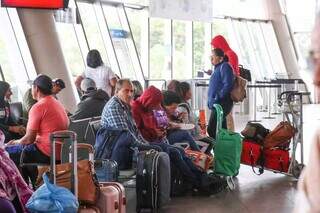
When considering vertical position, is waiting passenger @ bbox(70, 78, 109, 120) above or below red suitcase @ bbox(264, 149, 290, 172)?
above

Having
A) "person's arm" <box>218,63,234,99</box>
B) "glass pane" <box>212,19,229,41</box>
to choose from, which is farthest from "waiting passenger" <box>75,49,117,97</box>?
"glass pane" <box>212,19,229,41</box>

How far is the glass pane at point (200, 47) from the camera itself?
624 inches

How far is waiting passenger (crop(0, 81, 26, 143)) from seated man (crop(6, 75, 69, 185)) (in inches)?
25.9

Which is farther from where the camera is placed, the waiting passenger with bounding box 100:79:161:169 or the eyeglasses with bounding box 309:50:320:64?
the waiting passenger with bounding box 100:79:161:169

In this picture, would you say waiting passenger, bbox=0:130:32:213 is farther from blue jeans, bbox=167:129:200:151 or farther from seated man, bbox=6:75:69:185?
blue jeans, bbox=167:129:200:151

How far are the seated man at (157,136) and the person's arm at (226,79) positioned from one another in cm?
103

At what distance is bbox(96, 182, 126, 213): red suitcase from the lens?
333 cm

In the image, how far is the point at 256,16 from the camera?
18.3 m

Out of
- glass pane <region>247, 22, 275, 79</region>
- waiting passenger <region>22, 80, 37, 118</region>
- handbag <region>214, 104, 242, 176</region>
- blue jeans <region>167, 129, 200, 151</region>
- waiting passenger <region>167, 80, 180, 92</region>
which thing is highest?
waiting passenger <region>22, 80, 37, 118</region>

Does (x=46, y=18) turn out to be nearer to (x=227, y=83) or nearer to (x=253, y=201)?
(x=227, y=83)

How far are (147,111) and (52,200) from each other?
2.20 meters

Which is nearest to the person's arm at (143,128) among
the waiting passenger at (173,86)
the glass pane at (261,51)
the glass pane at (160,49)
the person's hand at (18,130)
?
the person's hand at (18,130)

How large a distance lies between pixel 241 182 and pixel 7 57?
6004mm

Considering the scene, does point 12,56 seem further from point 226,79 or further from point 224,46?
point 226,79
